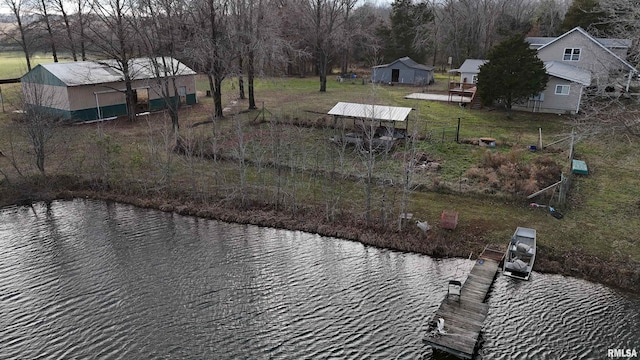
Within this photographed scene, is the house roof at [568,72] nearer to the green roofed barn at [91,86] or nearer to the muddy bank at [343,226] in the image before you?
the muddy bank at [343,226]

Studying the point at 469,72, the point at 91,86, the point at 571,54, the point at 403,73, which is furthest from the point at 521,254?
the point at 403,73

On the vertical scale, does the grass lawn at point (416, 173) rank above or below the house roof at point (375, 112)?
below

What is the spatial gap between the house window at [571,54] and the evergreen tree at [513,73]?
6321 millimetres

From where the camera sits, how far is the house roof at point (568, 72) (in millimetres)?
38503

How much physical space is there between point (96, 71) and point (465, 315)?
3462cm

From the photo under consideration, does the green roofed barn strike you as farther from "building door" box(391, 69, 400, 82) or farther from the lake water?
"building door" box(391, 69, 400, 82)

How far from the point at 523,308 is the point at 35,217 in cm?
2179

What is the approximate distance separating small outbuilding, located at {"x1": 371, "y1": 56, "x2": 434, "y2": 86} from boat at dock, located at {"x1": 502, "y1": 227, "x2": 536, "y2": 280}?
4030 cm

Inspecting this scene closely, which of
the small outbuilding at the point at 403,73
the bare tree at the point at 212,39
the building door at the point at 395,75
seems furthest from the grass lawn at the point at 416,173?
the building door at the point at 395,75

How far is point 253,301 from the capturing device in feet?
51.3

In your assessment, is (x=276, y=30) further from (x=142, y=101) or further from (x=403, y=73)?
(x=403, y=73)

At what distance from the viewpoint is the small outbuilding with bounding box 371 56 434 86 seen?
5669cm

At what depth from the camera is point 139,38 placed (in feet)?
112

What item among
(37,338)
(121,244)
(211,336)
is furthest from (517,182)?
(37,338)
